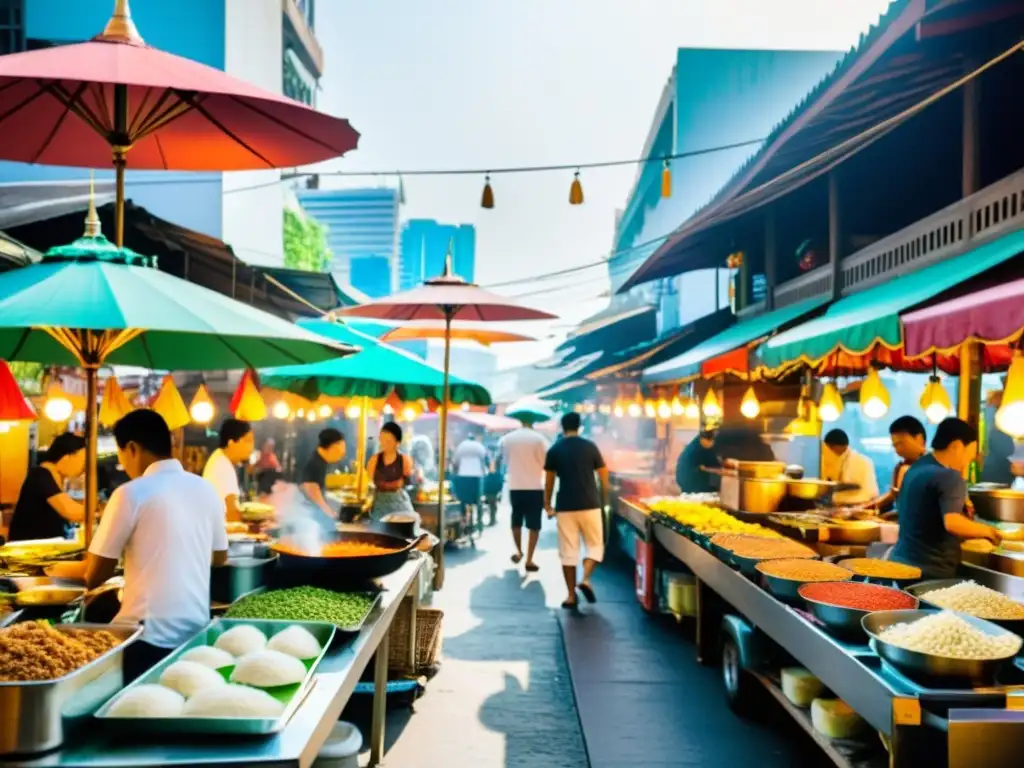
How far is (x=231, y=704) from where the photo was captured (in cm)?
259

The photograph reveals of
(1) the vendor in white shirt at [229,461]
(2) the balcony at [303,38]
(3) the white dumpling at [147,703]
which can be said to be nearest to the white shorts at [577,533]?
(1) the vendor in white shirt at [229,461]

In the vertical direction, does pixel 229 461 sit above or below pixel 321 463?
above

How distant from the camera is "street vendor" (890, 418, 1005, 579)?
5691 millimetres

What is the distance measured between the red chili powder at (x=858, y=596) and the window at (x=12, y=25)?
1596 centimetres

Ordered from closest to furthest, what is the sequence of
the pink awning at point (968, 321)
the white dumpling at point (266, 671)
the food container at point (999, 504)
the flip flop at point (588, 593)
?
the white dumpling at point (266, 671), the pink awning at point (968, 321), the food container at point (999, 504), the flip flop at point (588, 593)

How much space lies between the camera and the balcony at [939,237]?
21.3ft

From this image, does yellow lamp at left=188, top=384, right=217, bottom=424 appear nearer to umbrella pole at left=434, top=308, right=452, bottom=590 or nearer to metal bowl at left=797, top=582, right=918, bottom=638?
umbrella pole at left=434, top=308, right=452, bottom=590

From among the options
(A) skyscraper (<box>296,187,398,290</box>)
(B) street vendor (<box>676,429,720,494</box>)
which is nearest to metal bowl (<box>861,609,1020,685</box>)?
(B) street vendor (<box>676,429,720,494</box>)

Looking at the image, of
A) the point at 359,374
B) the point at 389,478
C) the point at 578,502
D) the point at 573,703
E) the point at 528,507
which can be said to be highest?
the point at 359,374

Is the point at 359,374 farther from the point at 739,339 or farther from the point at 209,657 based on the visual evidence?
the point at 739,339

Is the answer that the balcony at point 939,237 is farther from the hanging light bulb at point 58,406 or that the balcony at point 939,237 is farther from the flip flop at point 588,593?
the hanging light bulb at point 58,406

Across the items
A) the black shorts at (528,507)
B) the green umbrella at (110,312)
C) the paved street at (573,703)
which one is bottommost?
the paved street at (573,703)

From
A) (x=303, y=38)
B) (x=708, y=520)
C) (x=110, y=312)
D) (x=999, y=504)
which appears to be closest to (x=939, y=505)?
(x=999, y=504)

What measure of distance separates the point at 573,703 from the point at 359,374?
11.0ft
